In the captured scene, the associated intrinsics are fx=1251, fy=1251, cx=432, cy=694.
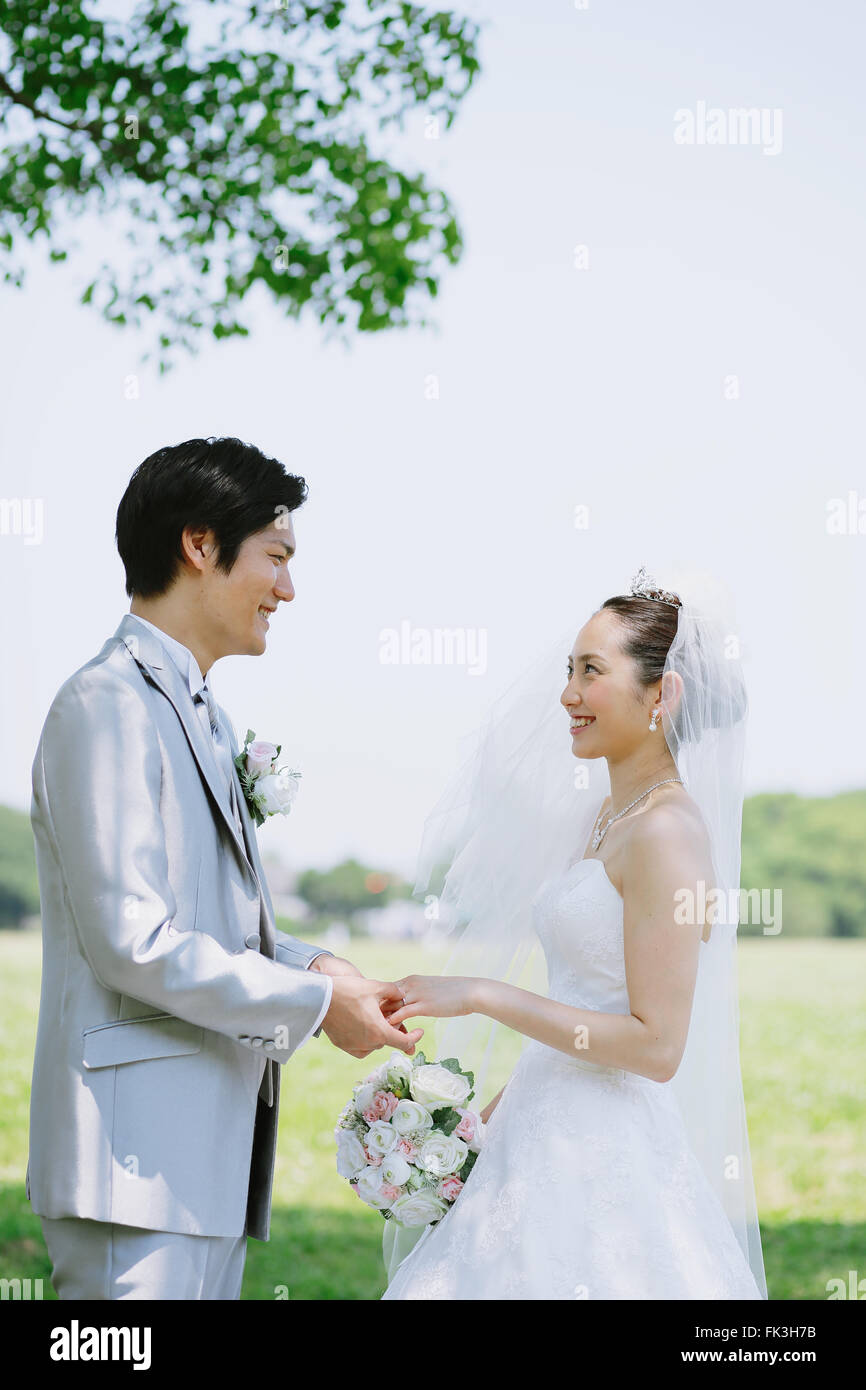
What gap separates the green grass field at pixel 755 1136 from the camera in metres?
Answer: 6.64

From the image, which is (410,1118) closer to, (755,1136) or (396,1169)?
(396,1169)

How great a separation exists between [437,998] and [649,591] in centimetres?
120

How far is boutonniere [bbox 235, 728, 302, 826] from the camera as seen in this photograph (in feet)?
10.3

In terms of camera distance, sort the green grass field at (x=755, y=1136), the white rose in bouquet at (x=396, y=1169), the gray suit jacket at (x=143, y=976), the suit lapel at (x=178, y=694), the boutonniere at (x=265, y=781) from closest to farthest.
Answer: the gray suit jacket at (x=143, y=976)
the suit lapel at (x=178, y=694)
the white rose in bouquet at (x=396, y=1169)
the boutonniere at (x=265, y=781)
the green grass field at (x=755, y=1136)

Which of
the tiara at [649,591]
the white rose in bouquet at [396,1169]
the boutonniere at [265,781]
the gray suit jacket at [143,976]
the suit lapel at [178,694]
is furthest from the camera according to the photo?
the tiara at [649,591]

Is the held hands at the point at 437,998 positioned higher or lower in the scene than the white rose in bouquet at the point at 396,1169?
higher

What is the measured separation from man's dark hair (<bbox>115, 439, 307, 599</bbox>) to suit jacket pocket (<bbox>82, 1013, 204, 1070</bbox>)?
0.98 m

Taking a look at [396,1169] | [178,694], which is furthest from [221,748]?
[396,1169]

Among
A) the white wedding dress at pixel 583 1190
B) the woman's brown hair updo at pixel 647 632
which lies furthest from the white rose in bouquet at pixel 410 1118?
the woman's brown hair updo at pixel 647 632

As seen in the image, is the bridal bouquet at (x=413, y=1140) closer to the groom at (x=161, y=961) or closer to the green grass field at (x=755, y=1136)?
the groom at (x=161, y=961)

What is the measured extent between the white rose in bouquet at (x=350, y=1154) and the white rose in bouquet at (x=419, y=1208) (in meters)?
0.13
